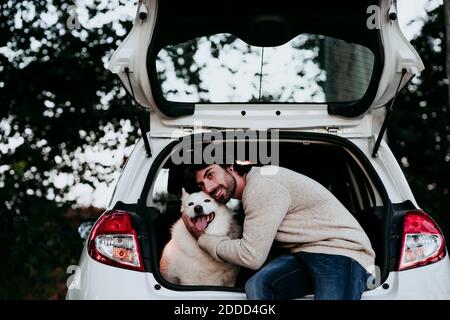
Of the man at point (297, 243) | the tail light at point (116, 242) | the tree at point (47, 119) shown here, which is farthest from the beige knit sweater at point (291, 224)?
the tree at point (47, 119)

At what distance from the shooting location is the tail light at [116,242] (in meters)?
3.53

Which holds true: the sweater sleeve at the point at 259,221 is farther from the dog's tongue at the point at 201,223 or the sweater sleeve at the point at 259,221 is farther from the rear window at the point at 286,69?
the rear window at the point at 286,69

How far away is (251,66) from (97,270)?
182cm

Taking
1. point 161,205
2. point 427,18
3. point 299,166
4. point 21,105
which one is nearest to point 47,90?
point 21,105

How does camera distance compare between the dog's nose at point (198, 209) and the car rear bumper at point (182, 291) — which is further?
the dog's nose at point (198, 209)

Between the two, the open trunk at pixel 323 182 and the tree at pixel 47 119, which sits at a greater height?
the open trunk at pixel 323 182

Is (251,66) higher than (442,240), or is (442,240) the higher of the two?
(251,66)

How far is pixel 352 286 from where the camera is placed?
348 cm

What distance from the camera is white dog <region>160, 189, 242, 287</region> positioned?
13.5 feet

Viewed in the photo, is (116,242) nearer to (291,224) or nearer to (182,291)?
(182,291)

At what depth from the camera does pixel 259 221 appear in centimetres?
357
